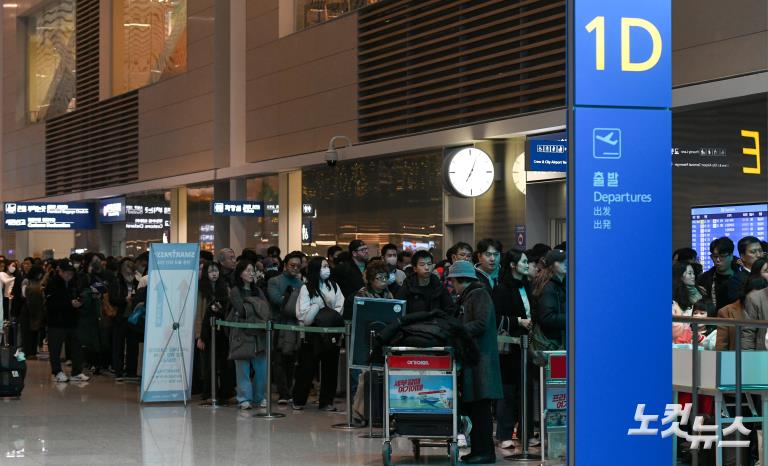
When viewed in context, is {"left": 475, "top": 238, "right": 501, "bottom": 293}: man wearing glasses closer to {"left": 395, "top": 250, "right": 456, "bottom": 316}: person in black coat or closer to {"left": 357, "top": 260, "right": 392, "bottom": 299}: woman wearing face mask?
{"left": 395, "top": 250, "right": 456, "bottom": 316}: person in black coat

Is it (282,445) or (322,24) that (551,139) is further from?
(322,24)

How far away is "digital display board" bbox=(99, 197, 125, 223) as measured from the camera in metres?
32.3

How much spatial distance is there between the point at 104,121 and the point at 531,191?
18.7 m

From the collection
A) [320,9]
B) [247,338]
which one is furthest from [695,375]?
[320,9]

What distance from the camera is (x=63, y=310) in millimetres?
16344

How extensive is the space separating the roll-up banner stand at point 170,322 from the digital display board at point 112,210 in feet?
61.2

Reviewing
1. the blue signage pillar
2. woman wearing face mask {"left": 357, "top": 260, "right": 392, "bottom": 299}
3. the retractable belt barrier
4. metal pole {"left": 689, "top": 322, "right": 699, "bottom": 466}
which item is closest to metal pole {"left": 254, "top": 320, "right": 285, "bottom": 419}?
the retractable belt barrier

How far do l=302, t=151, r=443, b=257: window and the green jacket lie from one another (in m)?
9.42

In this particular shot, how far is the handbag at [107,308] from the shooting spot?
56.1ft

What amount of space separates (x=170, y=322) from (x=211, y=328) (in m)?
0.48

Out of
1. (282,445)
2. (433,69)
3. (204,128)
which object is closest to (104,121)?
(204,128)

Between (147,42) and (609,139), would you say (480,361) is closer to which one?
(609,139)

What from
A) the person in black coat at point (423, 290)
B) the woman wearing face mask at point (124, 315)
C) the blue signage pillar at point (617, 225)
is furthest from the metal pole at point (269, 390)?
the blue signage pillar at point (617, 225)

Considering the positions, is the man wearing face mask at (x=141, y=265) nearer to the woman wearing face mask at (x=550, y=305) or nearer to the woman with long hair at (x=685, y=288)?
the woman wearing face mask at (x=550, y=305)
